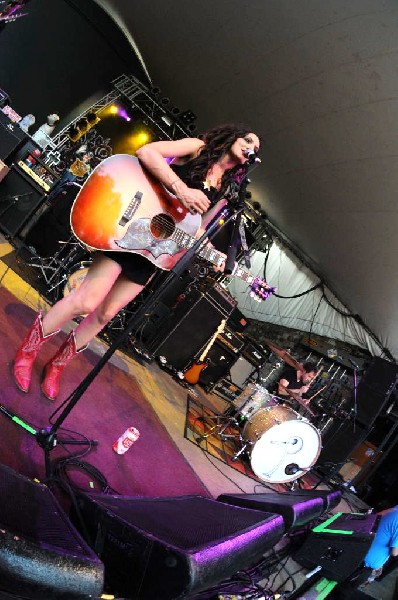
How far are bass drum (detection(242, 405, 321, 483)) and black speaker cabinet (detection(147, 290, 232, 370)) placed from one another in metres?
2.01

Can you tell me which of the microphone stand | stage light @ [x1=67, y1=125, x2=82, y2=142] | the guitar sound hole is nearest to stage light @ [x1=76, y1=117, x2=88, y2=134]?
stage light @ [x1=67, y1=125, x2=82, y2=142]

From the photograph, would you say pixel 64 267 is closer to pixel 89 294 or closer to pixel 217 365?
pixel 89 294

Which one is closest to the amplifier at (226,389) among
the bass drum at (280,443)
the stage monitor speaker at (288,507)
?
the bass drum at (280,443)

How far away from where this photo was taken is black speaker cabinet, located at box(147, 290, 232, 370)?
20.8ft

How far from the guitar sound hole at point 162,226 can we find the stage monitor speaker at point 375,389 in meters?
5.85

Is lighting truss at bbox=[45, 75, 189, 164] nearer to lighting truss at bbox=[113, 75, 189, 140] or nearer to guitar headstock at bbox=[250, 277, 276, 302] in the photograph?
lighting truss at bbox=[113, 75, 189, 140]

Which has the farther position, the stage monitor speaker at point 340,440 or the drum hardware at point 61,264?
the stage monitor speaker at point 340,440

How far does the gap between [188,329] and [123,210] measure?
14.3 ft

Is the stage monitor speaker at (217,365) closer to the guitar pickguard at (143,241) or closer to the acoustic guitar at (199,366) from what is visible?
the acoustic guitar at (199,366)

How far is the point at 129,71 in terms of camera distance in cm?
932

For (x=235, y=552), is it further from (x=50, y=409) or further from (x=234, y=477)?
(x=234, y=477)

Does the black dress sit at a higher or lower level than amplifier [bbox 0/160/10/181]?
higher

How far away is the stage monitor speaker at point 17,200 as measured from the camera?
5191mm

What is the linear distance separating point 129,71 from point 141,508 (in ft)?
32.6
